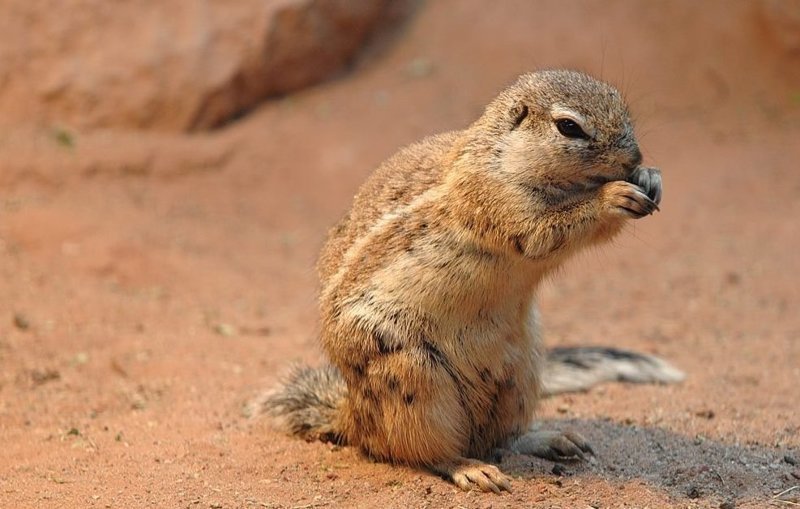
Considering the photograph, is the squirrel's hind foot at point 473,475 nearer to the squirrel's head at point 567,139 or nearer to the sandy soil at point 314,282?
the sandy soil at point 314,282

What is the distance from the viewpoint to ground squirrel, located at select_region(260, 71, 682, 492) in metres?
4.99

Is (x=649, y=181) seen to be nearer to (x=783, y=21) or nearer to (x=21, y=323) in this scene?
(x=21, y=323)

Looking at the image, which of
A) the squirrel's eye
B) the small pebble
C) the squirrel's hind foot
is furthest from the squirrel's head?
the small pebble

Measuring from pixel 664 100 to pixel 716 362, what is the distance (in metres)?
5.97

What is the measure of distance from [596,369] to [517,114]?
240 centimetres

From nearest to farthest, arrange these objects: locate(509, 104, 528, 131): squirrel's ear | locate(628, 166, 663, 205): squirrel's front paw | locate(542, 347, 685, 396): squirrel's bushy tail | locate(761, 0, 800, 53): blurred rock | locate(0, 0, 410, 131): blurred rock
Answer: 1. locate(628, 166, 663, 205): squirrel's front paw
2. locate(509, 104, 528, 131): squirrel's ear
3. locate(542, 347, 685, 396): squirrel's bushy tail
4. locate(0, 0, 410, 131): blurred rock
5. locate(761, 0, 800, 53): blurred rock

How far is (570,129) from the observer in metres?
5.00

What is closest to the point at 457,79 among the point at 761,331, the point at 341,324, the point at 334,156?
the point at 334,156

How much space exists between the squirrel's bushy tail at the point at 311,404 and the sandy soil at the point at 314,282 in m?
0.13

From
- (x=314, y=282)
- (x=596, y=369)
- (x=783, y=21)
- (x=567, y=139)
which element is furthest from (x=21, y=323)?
(x=783, y=21)

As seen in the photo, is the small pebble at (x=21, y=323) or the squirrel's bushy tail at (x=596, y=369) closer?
the squirrel's bushy tail at (x=596, y=369)

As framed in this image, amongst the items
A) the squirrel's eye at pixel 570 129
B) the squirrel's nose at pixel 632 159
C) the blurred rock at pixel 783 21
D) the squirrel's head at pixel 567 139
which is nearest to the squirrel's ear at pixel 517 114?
the squirrel's head at pixel 567 139

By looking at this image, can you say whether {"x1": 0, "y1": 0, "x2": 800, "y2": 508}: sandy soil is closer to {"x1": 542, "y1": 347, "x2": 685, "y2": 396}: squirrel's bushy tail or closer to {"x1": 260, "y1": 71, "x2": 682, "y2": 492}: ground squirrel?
{"x1": 542, "y1": 347, "x2": 685, "y2": 396}: squirrel's bushy tail

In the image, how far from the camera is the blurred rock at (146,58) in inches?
460
